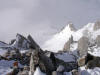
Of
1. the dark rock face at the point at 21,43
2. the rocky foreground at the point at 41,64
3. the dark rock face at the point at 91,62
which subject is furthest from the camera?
Result: the dark rock face at the point at 21,43

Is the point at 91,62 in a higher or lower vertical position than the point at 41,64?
higher

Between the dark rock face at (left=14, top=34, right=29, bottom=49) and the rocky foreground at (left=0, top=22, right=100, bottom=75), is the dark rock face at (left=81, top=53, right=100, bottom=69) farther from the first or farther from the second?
the dark rock face at (left=14, top=34, right=29, bottom=49)

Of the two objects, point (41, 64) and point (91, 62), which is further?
point (91, 62)

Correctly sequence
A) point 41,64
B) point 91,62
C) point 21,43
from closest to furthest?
point 41,64 < point 91,62 < point 21,43

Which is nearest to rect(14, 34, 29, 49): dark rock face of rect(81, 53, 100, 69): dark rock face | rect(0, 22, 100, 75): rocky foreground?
rect(0, 22, 100, 75): rocky foreground

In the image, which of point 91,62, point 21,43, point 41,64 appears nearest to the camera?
point 41,64

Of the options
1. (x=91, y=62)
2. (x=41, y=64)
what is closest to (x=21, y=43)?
(x=91, y=62)

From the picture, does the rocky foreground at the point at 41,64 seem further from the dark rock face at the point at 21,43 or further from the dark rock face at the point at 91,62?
the dark rock face at the point at 21,43

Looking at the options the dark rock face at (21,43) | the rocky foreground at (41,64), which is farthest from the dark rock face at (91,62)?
the dark rock face at (21,43)

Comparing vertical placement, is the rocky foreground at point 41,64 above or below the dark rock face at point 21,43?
below

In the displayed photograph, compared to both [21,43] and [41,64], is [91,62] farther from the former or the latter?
[21,43]

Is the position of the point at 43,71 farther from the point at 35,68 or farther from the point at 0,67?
the point at 0,67

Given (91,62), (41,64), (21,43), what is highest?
(21,43)

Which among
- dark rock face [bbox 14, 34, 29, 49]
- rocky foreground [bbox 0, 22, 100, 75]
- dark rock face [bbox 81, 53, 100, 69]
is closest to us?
rocky foreground [bbox 0, 22, 100, 75]
